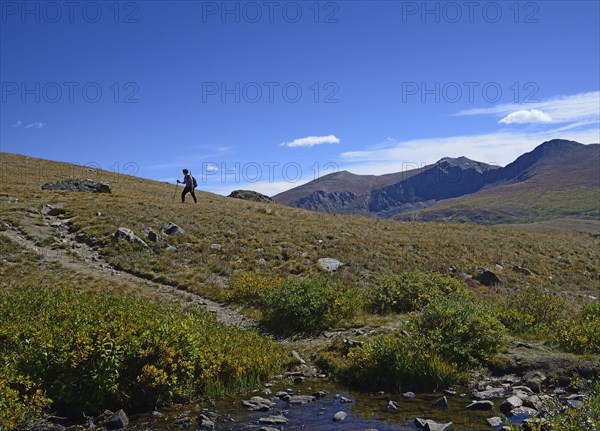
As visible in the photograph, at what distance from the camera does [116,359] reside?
9.52 meters

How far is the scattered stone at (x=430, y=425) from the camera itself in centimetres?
870

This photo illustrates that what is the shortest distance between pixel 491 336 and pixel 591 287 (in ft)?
69.8

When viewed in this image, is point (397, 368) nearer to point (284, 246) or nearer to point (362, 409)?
point (362, 409)

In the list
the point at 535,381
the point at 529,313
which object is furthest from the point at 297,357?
the point at 529,313

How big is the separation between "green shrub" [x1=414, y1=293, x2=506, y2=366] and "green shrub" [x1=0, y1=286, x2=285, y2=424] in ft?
14.7

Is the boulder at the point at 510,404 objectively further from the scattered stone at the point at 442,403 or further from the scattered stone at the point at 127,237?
the scattered stone at the point at 127,237

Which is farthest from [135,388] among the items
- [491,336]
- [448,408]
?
[491,336]

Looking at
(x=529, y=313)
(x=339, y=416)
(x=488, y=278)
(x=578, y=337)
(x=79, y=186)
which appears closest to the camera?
(x=339, y=416)

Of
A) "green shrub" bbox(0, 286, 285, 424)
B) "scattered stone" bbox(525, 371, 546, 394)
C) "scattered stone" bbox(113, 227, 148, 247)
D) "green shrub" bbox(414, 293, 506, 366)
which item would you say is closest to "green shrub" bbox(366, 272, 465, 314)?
"green shrub" bbox(414, 293, 506, 366)

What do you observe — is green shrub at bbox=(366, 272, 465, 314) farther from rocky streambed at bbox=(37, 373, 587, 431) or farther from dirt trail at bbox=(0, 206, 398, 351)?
rocky streambed at bbox=(37, 373, 587, 431)

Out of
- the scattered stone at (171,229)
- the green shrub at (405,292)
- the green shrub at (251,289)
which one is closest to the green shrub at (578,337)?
the green shrub at (405,292)

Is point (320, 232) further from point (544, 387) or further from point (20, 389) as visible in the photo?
point (20, 389)

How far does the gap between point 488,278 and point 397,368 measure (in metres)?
17.4

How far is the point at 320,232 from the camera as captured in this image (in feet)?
112
